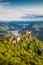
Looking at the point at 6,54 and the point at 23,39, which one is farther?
the point at 23,39

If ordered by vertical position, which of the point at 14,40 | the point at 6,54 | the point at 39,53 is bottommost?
the point at 39,53

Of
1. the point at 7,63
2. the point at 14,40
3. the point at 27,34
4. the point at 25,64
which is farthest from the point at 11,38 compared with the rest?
the point at 7,63

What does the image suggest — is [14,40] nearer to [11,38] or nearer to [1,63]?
[11,38]

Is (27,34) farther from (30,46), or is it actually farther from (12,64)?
(12,64)

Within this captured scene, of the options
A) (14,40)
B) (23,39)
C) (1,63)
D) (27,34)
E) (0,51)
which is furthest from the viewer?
(27,34)

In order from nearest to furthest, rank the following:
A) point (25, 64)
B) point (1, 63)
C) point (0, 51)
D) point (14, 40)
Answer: point (1, 63) → point (25, 64) → point (0, 51) → point (14, 40)

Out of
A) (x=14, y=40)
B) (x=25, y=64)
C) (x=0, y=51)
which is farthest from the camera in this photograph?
(x=14, y=40)

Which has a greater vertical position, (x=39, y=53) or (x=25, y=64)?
(x=25, y=64)

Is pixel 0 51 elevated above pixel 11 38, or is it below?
above

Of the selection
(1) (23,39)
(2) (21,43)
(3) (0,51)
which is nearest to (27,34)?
(1) (23,39)
